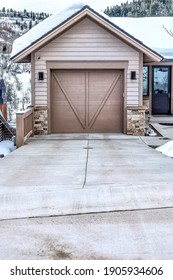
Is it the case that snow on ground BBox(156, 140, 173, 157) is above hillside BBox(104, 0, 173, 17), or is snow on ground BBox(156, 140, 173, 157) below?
below

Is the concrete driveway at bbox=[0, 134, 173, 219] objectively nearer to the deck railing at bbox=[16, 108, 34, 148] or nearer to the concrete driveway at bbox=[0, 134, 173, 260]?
the concrete driveway at bbox=[0, 134, 173, 260]

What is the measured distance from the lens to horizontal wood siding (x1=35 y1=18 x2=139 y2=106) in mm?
12945

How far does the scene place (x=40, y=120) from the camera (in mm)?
13305

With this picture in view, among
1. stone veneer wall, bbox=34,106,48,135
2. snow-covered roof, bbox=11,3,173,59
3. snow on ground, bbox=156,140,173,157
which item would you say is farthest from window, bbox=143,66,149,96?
snow on ground, bbox=156,140,173,157

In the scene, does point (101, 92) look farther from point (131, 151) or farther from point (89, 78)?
point (131, 151)

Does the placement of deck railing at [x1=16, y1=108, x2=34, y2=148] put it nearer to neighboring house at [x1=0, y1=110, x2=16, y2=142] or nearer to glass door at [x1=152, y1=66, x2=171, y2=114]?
neighboring house at [x1=0, y1=110, x2=16, y2=142]

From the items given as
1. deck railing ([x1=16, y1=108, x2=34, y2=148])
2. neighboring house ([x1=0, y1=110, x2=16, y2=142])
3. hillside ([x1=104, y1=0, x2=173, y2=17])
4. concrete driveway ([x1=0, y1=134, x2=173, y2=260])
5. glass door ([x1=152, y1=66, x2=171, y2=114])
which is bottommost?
neighboring house ([x1=0, y1=110, x2=16, y2=142])

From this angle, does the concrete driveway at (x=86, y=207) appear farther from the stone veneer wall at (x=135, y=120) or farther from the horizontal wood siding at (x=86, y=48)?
the horizontal wood siding at (x=86, y=48)

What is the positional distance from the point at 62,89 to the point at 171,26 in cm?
925

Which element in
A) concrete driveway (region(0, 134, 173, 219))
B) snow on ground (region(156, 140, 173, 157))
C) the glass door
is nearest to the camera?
concrete driveway (region(0, 134, 173, 219))

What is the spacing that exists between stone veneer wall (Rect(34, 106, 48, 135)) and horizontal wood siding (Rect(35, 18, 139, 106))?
2.23ft

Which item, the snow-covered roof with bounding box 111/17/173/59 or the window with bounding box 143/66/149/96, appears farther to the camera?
the window with bounding box 143/66/149/96

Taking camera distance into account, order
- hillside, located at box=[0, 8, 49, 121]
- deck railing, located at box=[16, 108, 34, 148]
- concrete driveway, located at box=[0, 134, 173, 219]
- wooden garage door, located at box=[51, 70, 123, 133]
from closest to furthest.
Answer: concrete driveway, located at box=[0, 134, 173, 219], deck railing, located at box=[16, 108, 34, 148], wooden garage door, located at box=[51, 70, 123, 133], hillside, located at box=[0, 8, 49, 121]

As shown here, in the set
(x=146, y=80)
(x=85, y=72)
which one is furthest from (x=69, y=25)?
(x=146, y=80)
